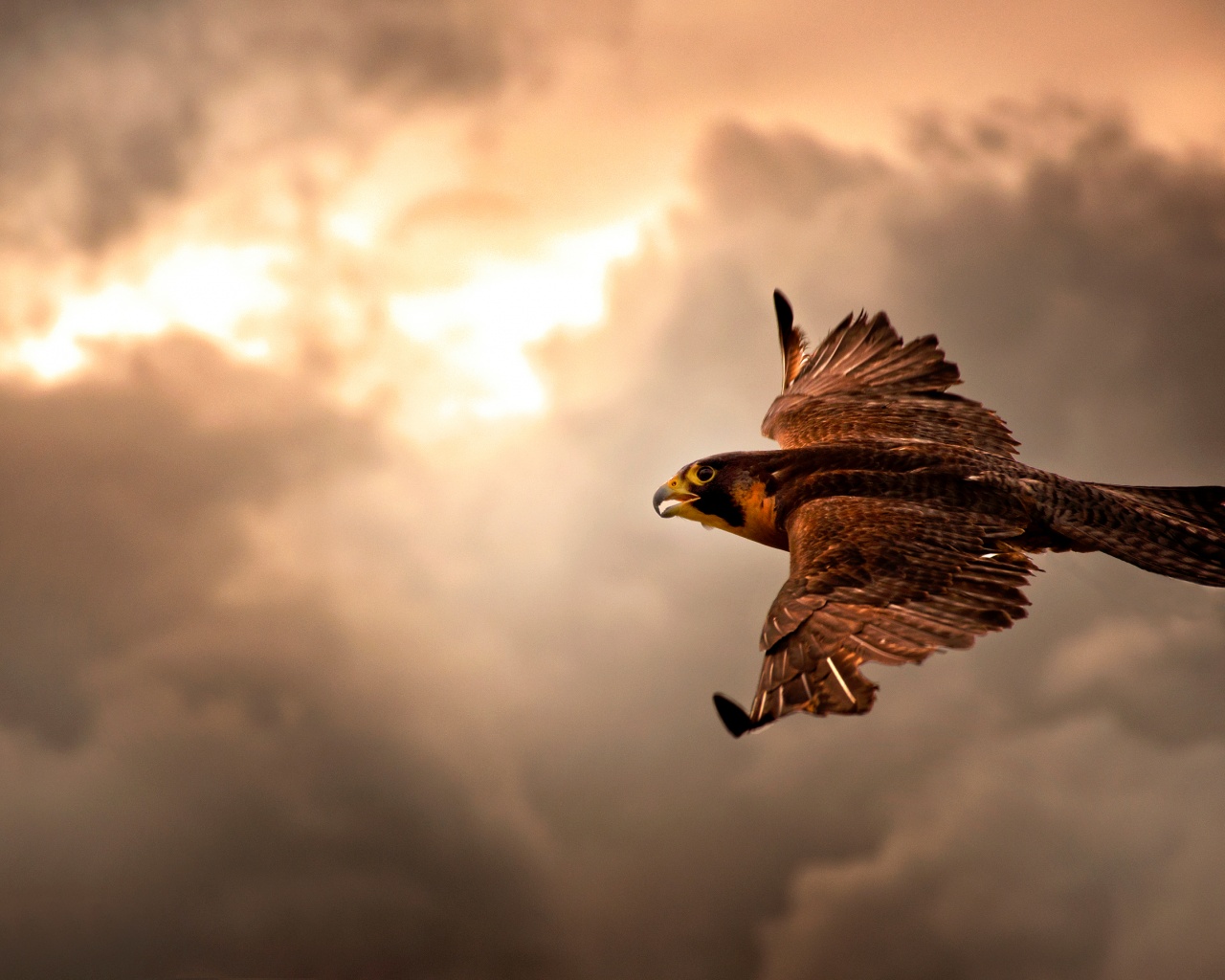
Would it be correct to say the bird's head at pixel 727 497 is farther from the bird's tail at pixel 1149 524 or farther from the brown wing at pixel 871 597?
the bird's tail at pixel 1149 524

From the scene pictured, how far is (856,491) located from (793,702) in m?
4.63

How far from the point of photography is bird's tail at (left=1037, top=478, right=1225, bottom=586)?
13812 millimetres

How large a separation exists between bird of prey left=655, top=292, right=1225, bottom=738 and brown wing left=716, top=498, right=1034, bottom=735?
0.8 inches

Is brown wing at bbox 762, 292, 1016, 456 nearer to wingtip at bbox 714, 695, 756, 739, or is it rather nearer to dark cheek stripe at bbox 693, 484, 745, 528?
dark cheek stripe at bbox 693, 484, 745, 528

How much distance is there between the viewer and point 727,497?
1647 cm

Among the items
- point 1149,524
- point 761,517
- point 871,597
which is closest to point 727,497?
point 761,517

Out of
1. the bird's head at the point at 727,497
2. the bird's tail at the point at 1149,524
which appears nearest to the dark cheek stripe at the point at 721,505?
the bird's head at the point at 727,497

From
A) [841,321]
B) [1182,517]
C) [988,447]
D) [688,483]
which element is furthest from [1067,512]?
[841,321]

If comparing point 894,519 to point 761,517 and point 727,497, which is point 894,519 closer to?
point 761,517

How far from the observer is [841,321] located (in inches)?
815

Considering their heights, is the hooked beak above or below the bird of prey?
above

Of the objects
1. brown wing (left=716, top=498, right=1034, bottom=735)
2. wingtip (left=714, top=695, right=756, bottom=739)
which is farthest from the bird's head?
wingtip (left=714, top=695, right=756, bottom=739)

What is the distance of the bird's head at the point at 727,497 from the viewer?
16.0m

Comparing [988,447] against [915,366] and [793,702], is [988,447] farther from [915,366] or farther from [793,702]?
[793,702]
